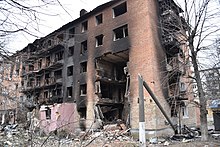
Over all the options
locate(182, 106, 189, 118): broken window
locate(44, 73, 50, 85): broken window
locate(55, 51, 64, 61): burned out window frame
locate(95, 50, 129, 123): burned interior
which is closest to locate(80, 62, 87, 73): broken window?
locate(95, 50, 129, 123): burned interior

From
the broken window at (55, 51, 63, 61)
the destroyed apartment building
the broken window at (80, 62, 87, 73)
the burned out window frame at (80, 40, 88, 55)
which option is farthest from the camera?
the broken window at (55, 51, 63, 61)

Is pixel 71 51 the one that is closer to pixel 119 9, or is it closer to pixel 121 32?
pixel 121 32

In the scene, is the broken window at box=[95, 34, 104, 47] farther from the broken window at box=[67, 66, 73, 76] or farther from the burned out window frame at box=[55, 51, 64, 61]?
the burned out window frame at box=[55, 51, 64, 61]

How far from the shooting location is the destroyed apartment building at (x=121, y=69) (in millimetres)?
18250

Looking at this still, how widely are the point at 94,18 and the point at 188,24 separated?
44.3ft

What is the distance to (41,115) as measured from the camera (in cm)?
2584

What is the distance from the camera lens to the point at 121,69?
→ 2581 cm

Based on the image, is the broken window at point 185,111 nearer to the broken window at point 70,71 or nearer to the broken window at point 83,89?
the broken window at point 83,89

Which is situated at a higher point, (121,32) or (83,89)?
(121,32)

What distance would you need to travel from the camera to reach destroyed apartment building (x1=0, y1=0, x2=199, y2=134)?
18250 millimetres

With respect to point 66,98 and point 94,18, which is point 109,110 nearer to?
point 66,98

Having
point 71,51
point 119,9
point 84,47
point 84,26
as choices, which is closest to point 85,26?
point 84,26

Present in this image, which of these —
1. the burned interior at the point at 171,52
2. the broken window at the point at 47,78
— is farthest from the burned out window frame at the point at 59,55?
the burned interior at the point at 171,52

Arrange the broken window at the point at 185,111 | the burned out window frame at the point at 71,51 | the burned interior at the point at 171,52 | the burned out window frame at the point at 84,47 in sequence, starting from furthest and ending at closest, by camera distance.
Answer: the burned out window frame at the point at 71,51, the burned out window frame at the point at 84,47, the broken window at the point at 185,111, the burned interior at the point at 171,52
